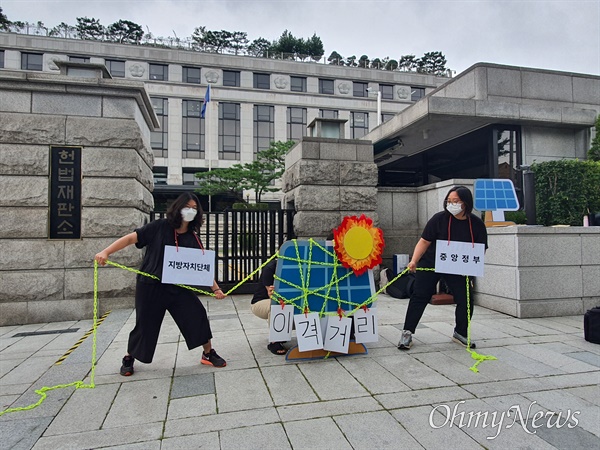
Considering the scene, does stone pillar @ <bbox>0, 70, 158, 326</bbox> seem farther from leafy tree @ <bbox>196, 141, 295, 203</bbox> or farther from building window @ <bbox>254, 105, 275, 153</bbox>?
building window @ <bbox>254, 105, 275, 153</bbox>

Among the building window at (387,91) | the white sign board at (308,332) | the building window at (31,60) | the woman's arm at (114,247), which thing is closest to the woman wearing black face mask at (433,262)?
the white sign board at (308,332)

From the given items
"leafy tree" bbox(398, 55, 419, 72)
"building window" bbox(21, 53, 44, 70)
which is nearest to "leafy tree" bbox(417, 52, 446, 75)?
"leafy tree" bbox(398, 55, 419, 72)

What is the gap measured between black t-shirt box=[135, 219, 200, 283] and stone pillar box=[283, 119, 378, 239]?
450 cm

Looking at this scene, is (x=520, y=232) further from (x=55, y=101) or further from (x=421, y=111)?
(x=55, y=101)

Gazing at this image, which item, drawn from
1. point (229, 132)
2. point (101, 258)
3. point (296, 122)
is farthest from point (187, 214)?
point (296, 122)

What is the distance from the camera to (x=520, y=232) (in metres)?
6.49

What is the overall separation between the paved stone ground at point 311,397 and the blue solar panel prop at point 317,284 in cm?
60

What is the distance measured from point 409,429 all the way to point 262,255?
6458 millimetres

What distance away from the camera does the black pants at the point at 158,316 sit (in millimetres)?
4035

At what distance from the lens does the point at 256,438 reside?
2.80 m

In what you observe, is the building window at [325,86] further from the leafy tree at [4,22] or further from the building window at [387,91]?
the leafy tree at [4,22]

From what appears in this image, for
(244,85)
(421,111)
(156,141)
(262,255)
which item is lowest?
(262,255)

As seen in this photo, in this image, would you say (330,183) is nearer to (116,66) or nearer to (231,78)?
(231,78)

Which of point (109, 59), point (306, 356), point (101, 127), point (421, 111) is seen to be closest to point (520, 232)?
point (306, 356)
